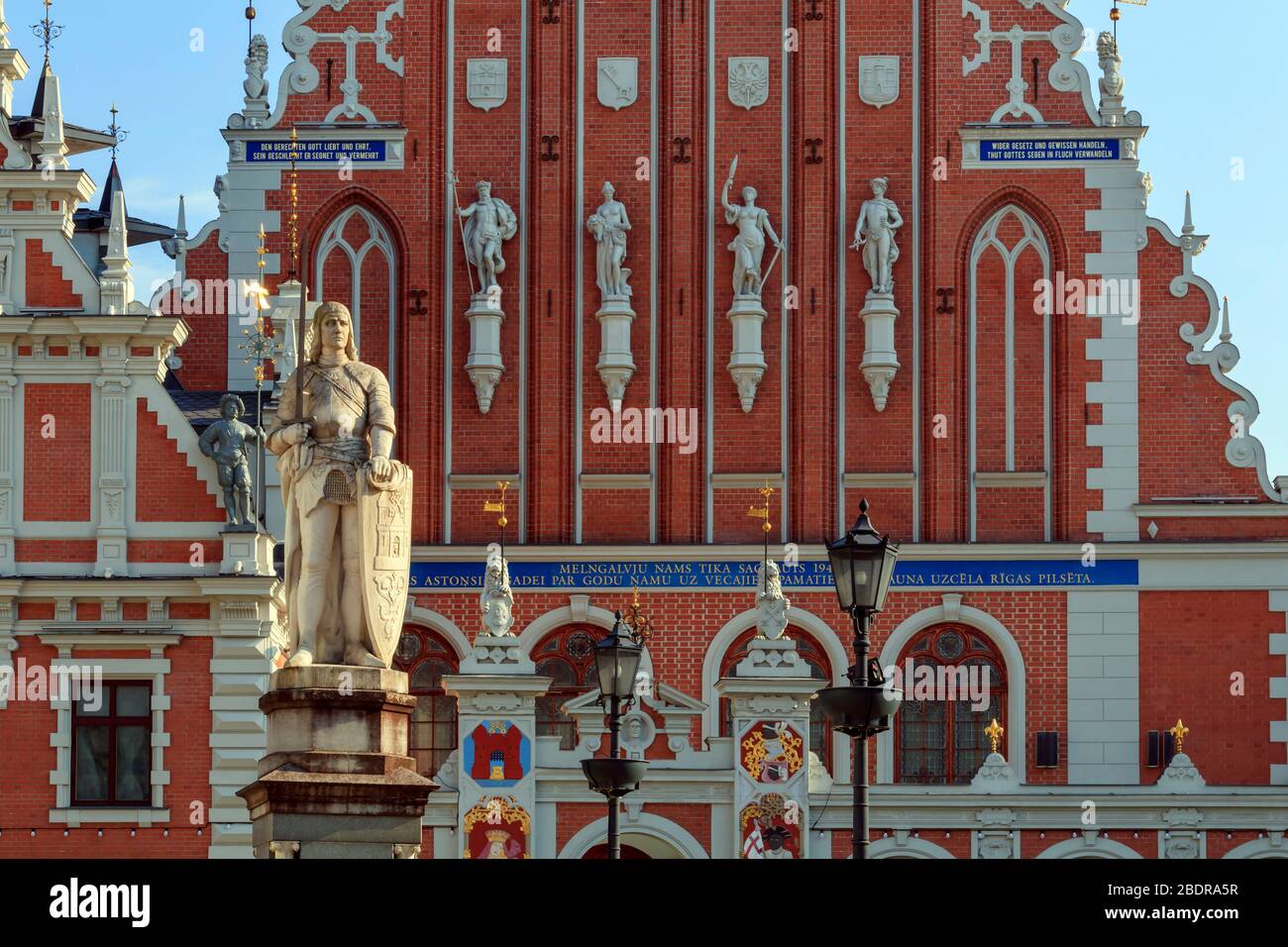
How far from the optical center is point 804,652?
119 feet

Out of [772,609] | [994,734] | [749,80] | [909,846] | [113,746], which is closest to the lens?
[113,746]

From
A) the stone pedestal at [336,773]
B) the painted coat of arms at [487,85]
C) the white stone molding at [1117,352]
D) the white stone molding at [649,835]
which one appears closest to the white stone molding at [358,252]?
the painted coat of arms at [487,85]

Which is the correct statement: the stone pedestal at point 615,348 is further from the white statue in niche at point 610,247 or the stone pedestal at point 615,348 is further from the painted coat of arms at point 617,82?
the painted coat of arms at point 617,82

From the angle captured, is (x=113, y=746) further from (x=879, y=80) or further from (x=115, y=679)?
(x=879, y=80)

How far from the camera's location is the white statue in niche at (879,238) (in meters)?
36.9

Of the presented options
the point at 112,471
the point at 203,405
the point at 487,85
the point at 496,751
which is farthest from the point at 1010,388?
the point at 112,471

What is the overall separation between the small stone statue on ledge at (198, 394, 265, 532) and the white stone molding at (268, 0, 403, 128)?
6.71m

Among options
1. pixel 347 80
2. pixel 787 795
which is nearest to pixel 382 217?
pixel 347 80

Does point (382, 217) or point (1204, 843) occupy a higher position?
point (382, 217)

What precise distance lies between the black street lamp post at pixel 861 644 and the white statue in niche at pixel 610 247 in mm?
18278

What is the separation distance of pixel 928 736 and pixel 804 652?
71.5 inches

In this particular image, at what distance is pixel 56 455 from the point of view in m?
32.4

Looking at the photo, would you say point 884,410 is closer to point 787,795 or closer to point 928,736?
point 928,736

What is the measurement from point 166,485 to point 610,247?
7.41 metres
